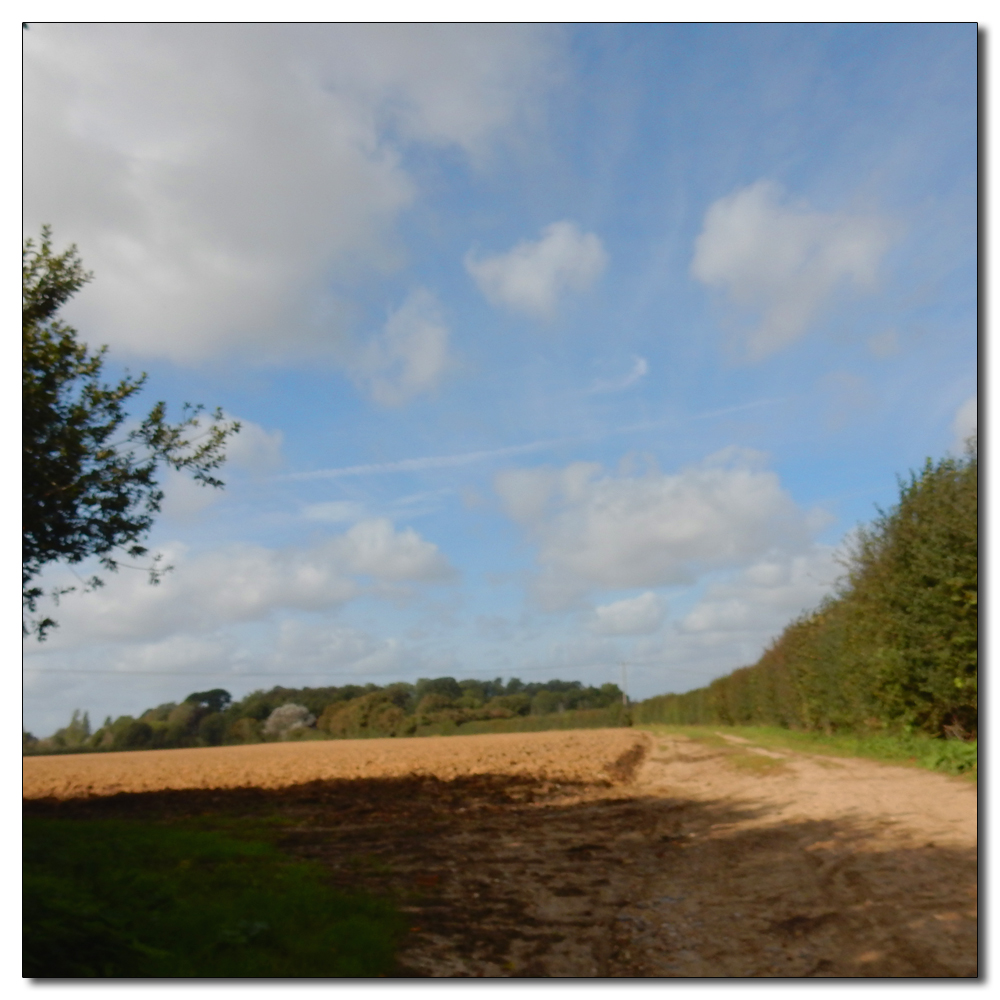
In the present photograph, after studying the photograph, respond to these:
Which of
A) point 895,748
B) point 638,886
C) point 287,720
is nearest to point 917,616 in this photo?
point 895,748

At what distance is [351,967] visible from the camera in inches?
202

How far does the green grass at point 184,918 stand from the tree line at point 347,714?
4.01ft

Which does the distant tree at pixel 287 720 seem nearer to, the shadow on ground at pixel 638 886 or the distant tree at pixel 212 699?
the distant tree at pixel 212 699

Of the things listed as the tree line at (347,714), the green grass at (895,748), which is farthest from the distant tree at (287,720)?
the green grass at (895,748)

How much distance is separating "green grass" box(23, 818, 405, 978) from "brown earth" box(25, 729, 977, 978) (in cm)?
54

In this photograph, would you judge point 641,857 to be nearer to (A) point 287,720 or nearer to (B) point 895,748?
(B) point 895,748

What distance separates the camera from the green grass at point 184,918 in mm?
4512

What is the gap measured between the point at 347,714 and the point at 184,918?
3541 centimetres

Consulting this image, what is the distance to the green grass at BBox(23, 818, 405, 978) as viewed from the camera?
14.8ft

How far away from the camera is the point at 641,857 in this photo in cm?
973

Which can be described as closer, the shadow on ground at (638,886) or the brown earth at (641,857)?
the shadow on ground at (638,886)

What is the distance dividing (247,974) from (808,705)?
3025 cm

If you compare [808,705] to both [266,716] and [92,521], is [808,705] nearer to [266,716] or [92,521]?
[266,716]

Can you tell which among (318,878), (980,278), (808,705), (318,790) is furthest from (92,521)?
(808,705)
